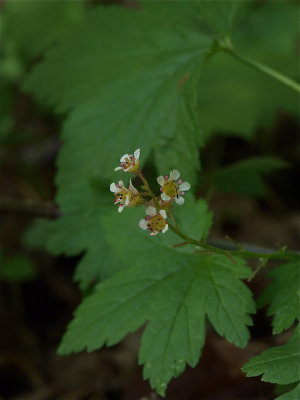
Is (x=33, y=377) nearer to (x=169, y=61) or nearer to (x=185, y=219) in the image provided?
(x=185, y=219)

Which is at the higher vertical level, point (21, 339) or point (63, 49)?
point (63, 49)

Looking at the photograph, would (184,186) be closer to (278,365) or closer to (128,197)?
(128,197)

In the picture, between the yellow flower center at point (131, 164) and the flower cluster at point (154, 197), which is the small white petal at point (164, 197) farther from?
the yellow flower center at point (131, 164)

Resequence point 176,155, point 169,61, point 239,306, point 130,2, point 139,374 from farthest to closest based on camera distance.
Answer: point 130,2
point 139,374
point 169,61
point 176,155
point 239,306

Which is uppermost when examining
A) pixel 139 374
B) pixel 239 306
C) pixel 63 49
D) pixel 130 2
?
pixel 63 49

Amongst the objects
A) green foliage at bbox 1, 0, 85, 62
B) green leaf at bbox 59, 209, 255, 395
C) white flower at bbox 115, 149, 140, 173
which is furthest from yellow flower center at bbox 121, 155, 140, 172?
green foliage at bbox 1, 0, 85, 62

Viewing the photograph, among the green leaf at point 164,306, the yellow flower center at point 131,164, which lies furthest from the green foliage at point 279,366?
the yellow flower center at point 131,164

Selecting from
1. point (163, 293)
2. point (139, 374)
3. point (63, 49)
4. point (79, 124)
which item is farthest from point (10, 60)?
point (163, 293)
